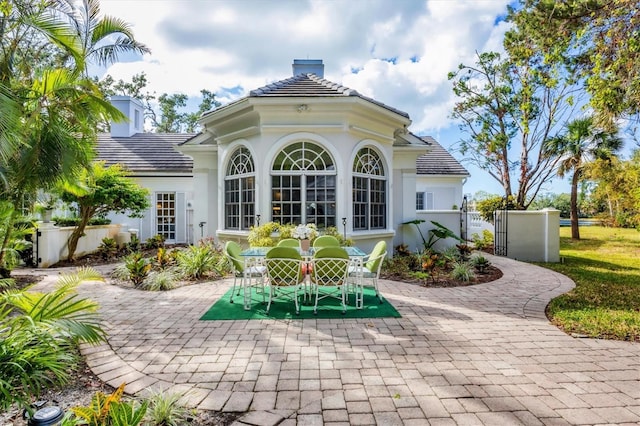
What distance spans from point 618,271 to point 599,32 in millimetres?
7924

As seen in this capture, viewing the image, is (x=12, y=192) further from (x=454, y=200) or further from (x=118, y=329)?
(x=454, y=200)

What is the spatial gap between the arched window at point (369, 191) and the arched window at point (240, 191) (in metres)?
3.32

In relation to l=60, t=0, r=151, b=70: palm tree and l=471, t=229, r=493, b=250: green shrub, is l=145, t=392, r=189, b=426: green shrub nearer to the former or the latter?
l=60, t=0, r=151, b=70: palm tree

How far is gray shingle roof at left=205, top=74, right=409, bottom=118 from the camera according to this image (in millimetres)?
9812

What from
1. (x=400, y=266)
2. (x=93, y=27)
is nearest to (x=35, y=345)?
(x=93, y=27)

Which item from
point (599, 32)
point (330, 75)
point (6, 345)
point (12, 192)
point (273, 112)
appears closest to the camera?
point (6, 345)

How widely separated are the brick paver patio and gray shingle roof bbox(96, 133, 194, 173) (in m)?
12.3

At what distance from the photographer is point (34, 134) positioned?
5.48m

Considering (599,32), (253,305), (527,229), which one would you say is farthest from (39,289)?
(527,229)

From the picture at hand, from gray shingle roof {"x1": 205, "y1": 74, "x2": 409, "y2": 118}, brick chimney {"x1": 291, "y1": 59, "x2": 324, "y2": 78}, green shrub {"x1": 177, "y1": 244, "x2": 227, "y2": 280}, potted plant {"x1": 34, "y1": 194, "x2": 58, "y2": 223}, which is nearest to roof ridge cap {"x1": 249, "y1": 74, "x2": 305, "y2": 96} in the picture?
gray shingle roof {"x1": 205, "y1": 74, "x2": 409, "y2": 118}

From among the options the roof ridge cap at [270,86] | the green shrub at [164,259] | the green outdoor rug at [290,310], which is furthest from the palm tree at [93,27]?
the green outdoor rug at [290,310]

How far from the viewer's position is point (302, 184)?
33.9ft

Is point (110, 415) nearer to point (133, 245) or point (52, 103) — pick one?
point (52, 103)

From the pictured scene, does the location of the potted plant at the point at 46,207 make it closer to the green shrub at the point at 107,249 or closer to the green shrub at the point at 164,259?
the green shrub at the point at 107,249
